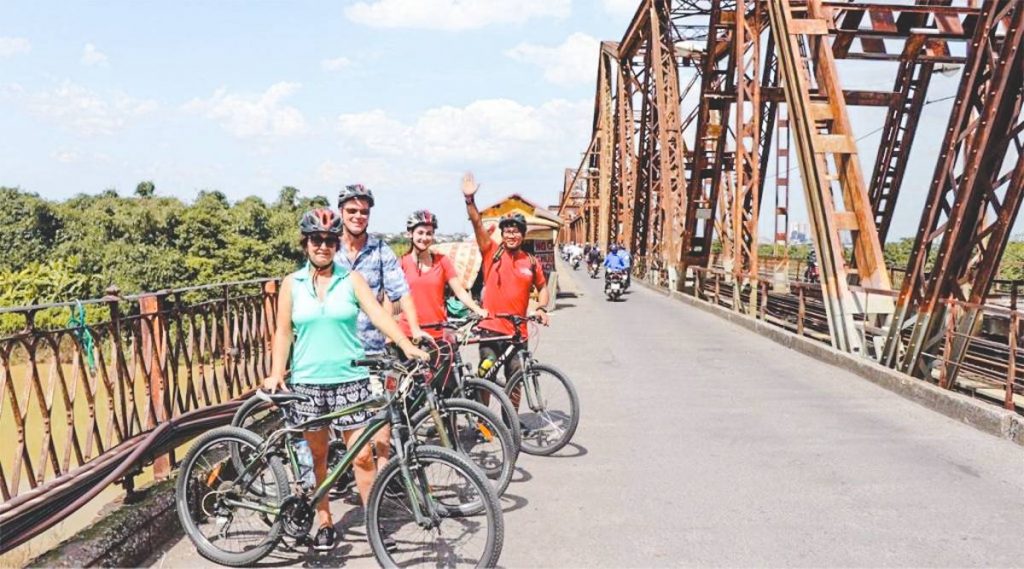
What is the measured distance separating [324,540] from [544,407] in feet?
7.33

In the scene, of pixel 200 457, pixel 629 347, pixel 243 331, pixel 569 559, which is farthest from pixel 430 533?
pixel 629 347

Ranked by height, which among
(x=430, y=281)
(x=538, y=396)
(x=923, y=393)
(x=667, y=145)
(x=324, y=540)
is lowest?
(x=923, y=393)

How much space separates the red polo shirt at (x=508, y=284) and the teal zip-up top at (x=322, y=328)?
88.3 inches

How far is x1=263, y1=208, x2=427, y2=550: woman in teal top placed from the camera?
12.5ft

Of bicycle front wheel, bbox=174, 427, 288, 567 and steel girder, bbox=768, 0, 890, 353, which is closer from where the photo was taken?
bicycle front wheel, bbox=174, 427, 288, 567

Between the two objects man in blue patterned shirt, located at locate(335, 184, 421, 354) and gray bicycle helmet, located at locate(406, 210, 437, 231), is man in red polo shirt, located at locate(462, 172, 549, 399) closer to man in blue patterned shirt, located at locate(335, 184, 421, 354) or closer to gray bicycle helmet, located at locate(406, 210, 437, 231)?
gray bicycle helmet, located at locate(406, 210, 437, 231)

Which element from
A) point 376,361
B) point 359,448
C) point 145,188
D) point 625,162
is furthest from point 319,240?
point 145,188

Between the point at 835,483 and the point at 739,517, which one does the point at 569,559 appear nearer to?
the point at 739,517

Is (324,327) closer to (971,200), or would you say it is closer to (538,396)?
(538,396)

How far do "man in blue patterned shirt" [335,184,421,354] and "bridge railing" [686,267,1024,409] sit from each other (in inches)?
201

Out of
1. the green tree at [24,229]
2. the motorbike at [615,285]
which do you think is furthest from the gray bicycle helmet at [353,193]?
the green tree at [24,229]

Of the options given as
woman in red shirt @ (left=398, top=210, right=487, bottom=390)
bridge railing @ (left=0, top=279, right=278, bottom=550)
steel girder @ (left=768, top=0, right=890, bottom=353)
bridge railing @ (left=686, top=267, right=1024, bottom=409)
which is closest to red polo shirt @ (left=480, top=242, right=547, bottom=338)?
woman in red shirt @ (left=398, top=210, right=487, bottom=390)

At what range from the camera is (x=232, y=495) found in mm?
4047

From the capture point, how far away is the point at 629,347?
12.1 meters
